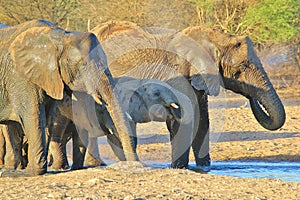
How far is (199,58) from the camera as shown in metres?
9.70

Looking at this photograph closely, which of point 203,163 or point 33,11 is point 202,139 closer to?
point 203,163

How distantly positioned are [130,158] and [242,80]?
2.81 meters

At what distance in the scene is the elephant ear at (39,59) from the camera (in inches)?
301

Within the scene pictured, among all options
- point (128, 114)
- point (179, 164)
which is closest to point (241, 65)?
point (179, 164)

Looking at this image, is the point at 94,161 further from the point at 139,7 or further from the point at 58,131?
the point at 139,7

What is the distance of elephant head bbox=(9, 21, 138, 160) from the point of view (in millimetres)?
7547

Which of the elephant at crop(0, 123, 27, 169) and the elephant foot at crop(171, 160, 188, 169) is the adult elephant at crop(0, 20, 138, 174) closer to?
the elephant at crop(0, 123, 27, 169)

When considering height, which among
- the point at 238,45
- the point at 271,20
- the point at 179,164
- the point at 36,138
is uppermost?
the point at 271,20

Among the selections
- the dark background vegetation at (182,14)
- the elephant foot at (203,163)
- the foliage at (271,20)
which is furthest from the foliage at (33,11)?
the elephant foot at (203,163)

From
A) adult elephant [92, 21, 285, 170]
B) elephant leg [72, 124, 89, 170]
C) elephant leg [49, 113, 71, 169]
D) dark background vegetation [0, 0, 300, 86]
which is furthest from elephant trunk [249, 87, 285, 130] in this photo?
dark background vegetation [0, 0, 300, 86]

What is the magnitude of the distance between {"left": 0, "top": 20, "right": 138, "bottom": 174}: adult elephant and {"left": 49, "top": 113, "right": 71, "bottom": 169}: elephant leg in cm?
136

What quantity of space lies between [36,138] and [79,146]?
1.68 meters

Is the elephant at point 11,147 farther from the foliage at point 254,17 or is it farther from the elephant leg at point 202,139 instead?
the foliage at point 254,17

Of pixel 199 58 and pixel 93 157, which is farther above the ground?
pixel 199 58
